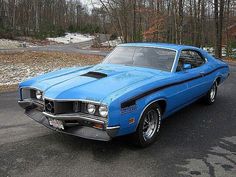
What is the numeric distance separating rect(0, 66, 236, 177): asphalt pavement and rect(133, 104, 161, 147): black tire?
4.6 inches

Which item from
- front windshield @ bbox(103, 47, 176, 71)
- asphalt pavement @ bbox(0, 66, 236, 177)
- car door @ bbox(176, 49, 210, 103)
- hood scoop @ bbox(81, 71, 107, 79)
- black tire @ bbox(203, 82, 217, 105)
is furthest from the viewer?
black tire @ bbox(203, 82, 217, 105)

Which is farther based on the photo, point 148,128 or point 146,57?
point 146,57

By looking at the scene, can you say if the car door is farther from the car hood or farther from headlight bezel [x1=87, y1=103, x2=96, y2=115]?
headlight bezel [x1=87, y1=103, x2=96, y2=115]

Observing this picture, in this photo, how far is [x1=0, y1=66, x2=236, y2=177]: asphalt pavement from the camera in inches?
148

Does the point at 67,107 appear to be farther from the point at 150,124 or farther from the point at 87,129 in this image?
the point at 150,124

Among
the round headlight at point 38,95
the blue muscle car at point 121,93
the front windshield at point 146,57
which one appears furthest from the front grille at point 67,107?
the front windshield at point 146,57

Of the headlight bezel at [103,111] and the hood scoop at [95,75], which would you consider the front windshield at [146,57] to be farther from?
the headlight bezel at [103,111]

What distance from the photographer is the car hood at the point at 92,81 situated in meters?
4.05

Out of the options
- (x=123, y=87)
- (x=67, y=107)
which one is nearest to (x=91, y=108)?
(x=67, y=107)

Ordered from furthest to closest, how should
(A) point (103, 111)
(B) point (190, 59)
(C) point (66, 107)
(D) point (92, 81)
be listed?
(B) point (190, 59) → (D) point (92, 81) → (C) point (66, 107) → (A) point (103, 111)

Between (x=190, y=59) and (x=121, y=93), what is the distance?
281 centimetres

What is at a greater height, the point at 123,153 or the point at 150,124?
the point at 150,124

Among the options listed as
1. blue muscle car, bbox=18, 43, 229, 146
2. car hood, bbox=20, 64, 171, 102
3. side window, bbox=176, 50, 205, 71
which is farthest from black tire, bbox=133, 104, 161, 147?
side window, bbox=176, 50, 205, 71

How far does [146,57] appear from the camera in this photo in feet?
18.2
